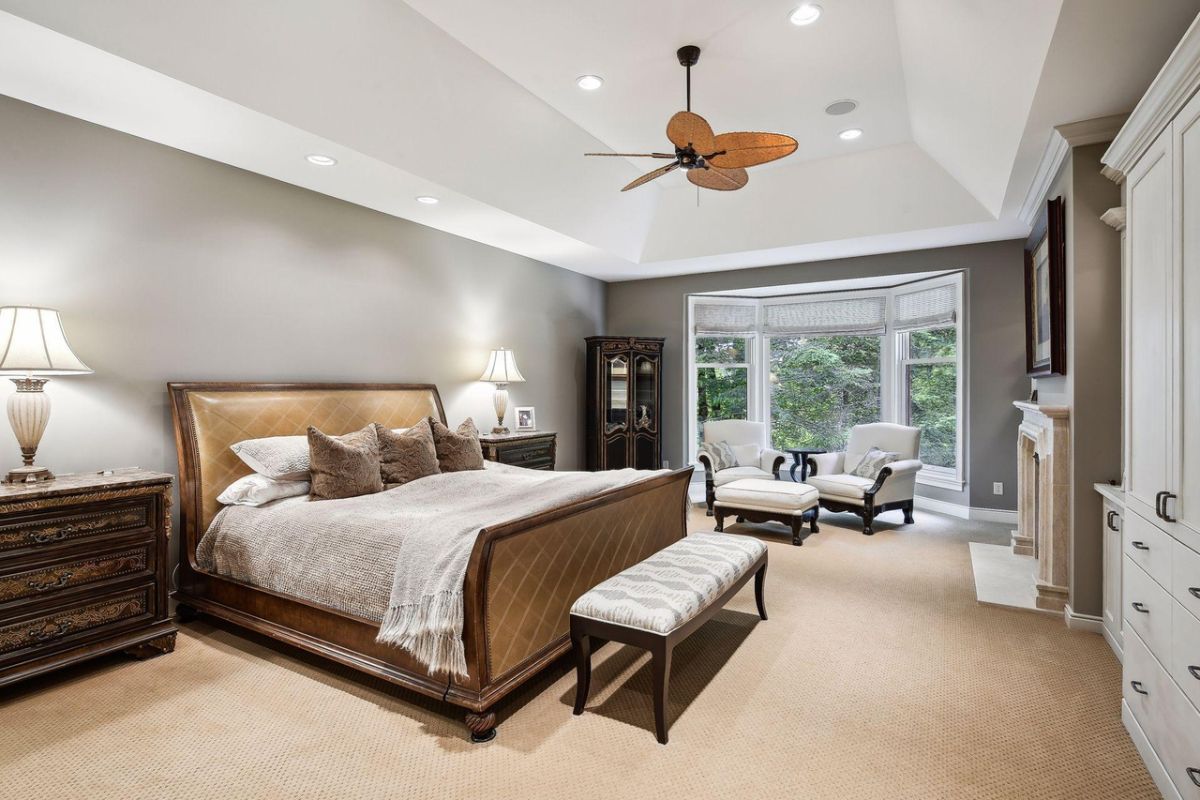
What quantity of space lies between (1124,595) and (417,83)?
13.2ft

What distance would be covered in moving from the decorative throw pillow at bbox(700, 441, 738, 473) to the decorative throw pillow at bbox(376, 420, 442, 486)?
307 centimetres

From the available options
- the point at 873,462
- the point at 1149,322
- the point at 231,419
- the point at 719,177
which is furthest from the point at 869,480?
the point at 231,419

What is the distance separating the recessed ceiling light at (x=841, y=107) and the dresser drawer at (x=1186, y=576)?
3.34 metres

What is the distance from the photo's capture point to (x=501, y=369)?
5301mm

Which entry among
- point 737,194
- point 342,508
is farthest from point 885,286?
point 342,508

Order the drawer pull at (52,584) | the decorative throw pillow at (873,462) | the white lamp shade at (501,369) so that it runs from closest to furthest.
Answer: the drawer pull at (52,584) < the white lamp shade at (501,369) < the decorative throw pillow at (873,462)

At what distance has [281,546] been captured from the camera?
2.80 m

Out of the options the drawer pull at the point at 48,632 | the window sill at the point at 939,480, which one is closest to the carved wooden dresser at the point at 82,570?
the drawer pull at the point at 48,632

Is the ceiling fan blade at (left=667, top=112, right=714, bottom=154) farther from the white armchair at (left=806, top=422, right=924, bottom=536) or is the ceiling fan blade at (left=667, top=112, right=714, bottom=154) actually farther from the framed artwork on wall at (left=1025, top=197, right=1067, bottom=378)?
the white armchair at (left=806, top=422, right=924, bottom=536)

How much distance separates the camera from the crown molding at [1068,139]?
2.97 m

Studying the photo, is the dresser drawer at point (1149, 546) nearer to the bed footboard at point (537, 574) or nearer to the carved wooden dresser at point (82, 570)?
the bed footboard at point (537, 574)

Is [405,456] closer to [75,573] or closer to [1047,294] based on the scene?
[75,573]

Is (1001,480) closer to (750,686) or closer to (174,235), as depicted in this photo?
(750,686)

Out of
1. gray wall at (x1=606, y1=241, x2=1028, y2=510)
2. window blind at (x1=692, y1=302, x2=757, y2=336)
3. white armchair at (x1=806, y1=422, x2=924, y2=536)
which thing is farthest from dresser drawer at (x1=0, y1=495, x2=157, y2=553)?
gray wall at (x1=606, y1=241, x2=1028, y2=510)
